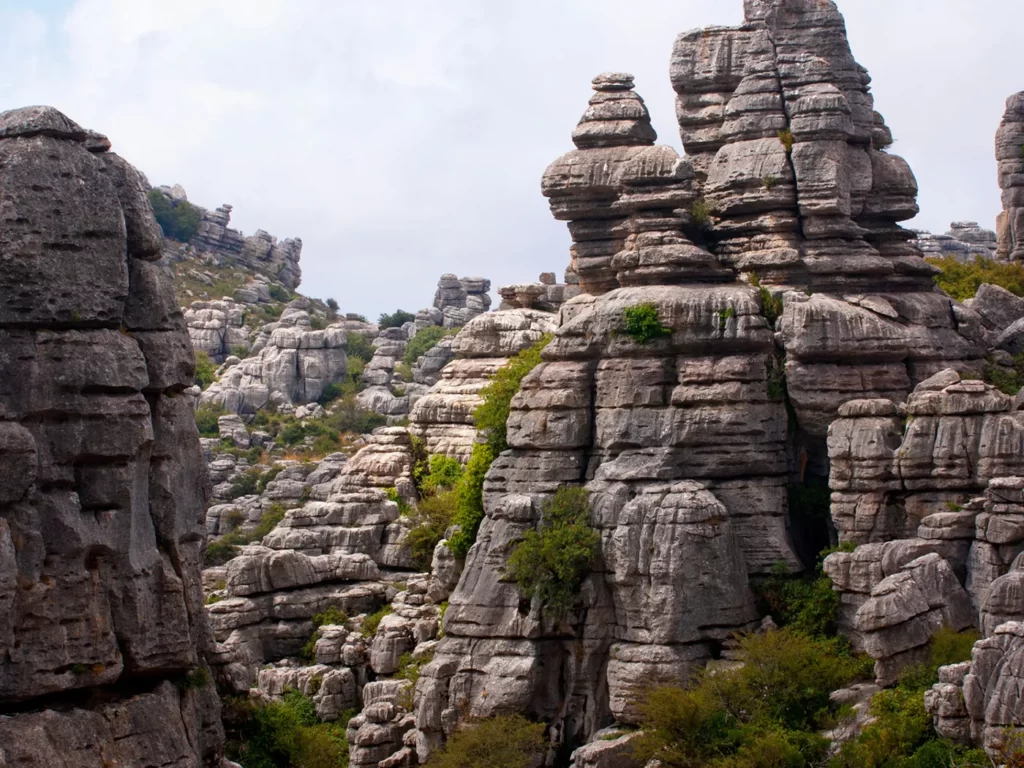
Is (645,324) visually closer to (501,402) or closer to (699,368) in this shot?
(699,368)

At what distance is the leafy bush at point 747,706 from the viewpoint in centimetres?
4344


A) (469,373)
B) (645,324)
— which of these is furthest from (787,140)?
(469,373)

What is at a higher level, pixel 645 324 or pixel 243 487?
pixel 645 324

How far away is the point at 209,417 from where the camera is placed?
9425 centimetres

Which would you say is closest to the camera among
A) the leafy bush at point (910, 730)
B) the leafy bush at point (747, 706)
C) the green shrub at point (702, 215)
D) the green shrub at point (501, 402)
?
the leafy bush at point (910, 730)

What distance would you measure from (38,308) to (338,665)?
28.9 m

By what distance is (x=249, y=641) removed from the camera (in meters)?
57.4

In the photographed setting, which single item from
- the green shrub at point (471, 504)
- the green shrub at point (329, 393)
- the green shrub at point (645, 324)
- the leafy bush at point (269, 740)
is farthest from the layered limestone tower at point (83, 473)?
the green shrub at point (329, 393)

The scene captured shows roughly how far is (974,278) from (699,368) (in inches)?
632

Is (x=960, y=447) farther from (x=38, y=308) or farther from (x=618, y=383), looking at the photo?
(x=38, y=308)

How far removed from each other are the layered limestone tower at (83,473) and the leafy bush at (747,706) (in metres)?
15.6

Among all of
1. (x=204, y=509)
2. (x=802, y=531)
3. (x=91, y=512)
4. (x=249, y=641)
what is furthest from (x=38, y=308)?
(x=249, y=641)

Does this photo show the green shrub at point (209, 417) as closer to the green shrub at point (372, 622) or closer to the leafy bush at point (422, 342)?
the leafy bush at point (422, 342)

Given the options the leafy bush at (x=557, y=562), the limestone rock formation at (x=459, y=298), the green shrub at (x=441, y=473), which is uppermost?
the limestone rock formation at (x=459, y=298)
